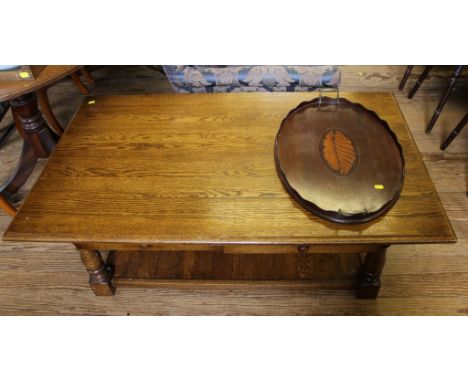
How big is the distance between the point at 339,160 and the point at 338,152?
0.13 ft

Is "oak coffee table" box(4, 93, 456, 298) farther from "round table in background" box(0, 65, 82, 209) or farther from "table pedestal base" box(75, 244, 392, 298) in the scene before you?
"round table in background" box(0, 65, 82, 209)

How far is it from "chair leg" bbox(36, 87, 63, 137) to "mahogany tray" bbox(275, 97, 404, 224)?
1.36m

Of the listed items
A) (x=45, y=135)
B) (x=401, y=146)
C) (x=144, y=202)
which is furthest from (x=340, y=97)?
(x=45, y=135)

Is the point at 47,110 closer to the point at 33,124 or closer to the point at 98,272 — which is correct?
the point at 33,124

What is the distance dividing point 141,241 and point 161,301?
20.6 inches

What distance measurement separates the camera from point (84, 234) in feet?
3.58

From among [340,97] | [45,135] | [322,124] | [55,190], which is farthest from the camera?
[45,135]

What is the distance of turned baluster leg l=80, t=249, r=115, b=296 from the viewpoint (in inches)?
52.2

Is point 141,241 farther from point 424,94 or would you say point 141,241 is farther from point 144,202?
point 424,94

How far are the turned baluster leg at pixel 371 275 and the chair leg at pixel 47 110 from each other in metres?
1.77

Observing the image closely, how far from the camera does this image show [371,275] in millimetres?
1375

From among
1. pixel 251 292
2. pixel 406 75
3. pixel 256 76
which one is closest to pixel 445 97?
pixel 406 75

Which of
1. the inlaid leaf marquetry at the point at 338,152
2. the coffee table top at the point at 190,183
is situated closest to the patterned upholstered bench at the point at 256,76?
the coffee table top at the point at 190,183

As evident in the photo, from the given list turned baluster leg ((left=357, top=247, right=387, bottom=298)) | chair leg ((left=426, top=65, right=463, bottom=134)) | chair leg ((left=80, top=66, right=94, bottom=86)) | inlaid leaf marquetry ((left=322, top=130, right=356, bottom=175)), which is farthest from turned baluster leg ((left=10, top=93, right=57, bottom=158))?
chair leg ((left=426, top=65, right=463, bottom=134))
